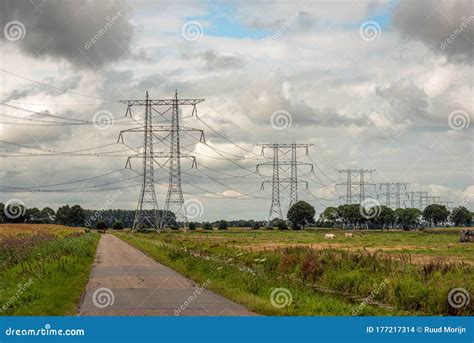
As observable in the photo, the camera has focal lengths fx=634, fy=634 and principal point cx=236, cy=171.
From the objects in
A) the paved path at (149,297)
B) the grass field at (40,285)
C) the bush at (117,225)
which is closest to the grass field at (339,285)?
the paved path at (149,297)

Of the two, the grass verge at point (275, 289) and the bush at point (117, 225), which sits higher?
the bush at point (117, 225)

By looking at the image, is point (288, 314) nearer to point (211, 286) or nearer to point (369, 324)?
point (369, 324)

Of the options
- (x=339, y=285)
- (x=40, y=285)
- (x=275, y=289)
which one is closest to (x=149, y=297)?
(x=40, y=285)

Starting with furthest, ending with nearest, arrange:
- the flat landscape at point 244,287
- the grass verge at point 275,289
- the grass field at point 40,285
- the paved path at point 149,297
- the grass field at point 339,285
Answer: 1. the grass field at point 339,285
2. the flat landscape at point 244,287
3. the grass verge at point 275,289
4. the grass field at point 40,285
5. the paved path at point 149,297

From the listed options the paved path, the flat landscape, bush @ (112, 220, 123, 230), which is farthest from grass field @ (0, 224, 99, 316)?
bush @ (112, 220, 123, 230)

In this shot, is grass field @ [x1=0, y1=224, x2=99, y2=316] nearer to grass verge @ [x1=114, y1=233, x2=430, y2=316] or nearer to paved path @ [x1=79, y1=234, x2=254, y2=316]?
paved path @ [x1=79, y1=234, x2=254, y2=316]

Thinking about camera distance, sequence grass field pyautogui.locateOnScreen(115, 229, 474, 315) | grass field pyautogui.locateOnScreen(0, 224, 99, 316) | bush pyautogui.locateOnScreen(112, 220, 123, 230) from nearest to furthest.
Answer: grass field pyautogui.locateOnScreen(0, 224, 99, 316) < grass field pyautogui.locateOnScreen(115, 229, 474, 315) < bush pyautogui.locateOnScreen(112, 220, 123, 230)

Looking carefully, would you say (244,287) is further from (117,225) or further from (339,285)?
(117,225)

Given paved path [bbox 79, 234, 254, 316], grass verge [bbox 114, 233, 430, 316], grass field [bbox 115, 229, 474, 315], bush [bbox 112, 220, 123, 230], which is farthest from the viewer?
bush [bbox 112, 220, 123, 230]

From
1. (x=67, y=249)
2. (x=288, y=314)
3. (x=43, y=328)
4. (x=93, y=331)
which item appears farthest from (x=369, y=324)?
(x=67, y=249)

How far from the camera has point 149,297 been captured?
23.3m

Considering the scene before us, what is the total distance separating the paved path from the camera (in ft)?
64.2

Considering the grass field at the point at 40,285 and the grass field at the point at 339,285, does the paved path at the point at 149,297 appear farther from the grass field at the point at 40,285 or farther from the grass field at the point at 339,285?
the grass field at the point at 339,285

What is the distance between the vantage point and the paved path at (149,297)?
19.6 metres
